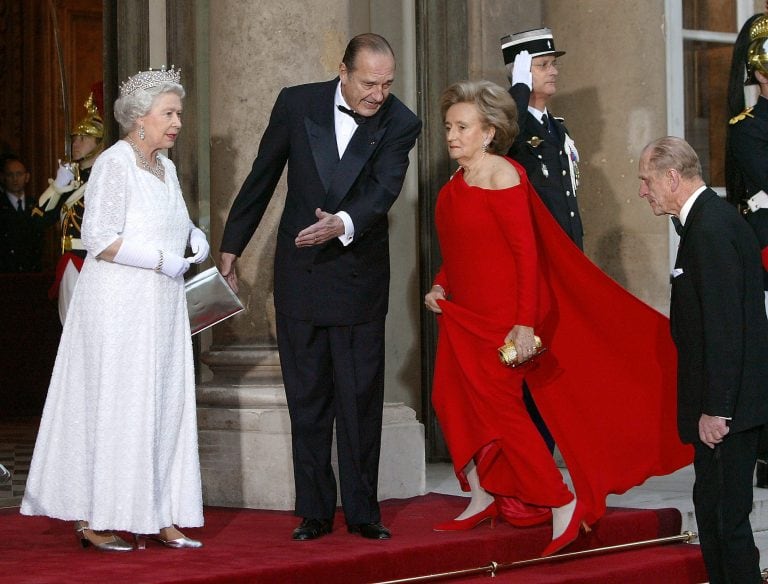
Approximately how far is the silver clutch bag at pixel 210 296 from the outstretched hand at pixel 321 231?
0.45 meters

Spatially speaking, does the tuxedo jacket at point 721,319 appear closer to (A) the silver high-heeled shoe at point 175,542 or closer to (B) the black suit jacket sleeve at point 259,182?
(B) the black suit jacket sleeve at point 259,182

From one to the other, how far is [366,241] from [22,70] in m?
9.23

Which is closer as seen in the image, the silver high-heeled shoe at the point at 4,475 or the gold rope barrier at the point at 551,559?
the gold rope barrier at the point at 551,559

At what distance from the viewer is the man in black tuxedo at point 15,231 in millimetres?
11898

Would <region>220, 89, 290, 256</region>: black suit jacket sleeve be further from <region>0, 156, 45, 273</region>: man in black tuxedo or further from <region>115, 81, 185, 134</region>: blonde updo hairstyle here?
<region>0, 156, 45, 273</region>: man in black tuxedo

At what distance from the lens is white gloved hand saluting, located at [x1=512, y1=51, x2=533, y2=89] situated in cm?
650

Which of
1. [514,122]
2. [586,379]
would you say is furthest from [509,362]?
[514,122]

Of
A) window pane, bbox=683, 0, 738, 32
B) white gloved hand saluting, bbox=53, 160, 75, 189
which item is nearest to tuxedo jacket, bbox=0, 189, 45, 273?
white gloved hand saluting, bbox=53, 160, 75, 189

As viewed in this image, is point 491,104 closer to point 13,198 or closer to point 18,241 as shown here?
point 18,241

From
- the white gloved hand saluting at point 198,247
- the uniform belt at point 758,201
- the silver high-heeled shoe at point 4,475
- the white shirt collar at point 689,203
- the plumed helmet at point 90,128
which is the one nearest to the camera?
the white shirt collar at point 689,203

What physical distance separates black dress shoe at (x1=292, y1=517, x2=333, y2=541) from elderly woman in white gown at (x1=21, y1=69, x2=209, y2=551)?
0.40 meters

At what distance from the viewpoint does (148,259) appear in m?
5.25

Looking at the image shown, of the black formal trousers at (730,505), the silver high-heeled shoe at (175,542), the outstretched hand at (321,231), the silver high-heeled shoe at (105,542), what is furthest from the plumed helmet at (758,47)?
the silver high-heeled shoe at (105,542)

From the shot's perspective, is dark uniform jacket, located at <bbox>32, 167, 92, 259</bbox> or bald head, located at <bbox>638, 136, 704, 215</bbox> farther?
dark uniform jacket, located at <bbox>32, 167, 92, 259</bbox>
